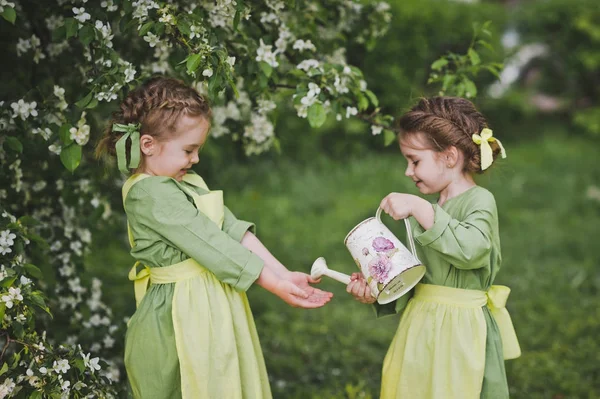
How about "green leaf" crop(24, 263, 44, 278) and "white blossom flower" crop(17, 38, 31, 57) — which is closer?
"green leaf" crop(24, 263, 44, 278)

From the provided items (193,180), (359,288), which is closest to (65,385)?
(193,180)

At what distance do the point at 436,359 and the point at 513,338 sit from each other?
1.19 feet

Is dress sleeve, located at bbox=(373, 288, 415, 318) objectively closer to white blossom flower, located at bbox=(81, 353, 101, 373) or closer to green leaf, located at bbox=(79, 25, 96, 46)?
white blossom flower, located at bbox=(81, 353, 101, 373)

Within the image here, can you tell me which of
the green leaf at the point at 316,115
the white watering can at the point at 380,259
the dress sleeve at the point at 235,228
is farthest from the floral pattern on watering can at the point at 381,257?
the green leaf at the point at 316,115

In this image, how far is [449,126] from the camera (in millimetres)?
2336

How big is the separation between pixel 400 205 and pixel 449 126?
0.33m

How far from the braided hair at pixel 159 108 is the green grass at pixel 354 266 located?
3.69ft

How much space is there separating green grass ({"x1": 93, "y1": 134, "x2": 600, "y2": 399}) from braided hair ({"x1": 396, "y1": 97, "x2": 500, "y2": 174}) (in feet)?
0.82

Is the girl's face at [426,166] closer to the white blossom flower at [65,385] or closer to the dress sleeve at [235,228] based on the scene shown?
the dress sleeve at [235,228]

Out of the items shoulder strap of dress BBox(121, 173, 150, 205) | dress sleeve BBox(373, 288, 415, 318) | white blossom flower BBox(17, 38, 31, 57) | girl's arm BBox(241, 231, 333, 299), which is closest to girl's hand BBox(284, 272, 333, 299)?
girl's arm BBox(241, 231, 333, 299)

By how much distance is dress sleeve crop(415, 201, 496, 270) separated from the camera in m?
2.15

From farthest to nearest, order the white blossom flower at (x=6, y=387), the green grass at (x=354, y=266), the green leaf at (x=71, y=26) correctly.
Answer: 1. the green grass at (x=354, y=266)
2. the green leaf at (x=71, y=26)
3. the white blossom flower at (x=6, y=387)

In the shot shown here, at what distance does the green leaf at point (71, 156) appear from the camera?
2.40 metres

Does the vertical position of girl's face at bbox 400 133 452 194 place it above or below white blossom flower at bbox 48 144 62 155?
above
